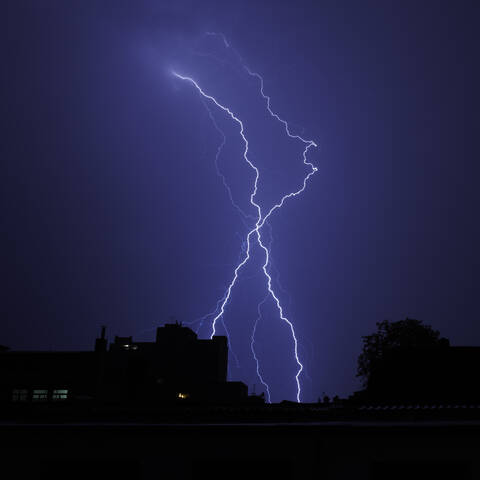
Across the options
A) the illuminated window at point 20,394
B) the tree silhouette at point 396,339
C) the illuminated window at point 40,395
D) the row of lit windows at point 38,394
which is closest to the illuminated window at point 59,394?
the row of lit windows at point 38,394

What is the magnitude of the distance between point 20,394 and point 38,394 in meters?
0.88

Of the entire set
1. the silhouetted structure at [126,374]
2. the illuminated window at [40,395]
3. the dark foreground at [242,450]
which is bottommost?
the dark foreground at [242,450]

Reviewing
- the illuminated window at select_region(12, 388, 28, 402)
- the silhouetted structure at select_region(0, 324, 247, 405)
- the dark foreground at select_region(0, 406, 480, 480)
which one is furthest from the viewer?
the illuminated window at select_region(12, 388, 28, 402)

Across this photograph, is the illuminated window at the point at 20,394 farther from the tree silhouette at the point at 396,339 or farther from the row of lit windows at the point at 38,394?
the tree silhouette at the point at 396,339

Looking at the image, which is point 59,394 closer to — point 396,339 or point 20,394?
point 20,394

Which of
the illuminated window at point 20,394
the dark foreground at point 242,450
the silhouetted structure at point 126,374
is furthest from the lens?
the illuminated window at point 20,394

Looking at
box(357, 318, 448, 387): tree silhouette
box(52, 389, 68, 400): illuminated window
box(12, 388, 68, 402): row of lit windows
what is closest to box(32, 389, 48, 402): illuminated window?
box(12, 388, 68, 402): row of lit windows

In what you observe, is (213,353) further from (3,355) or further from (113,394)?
(3,355)

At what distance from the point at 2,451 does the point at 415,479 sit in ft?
17.9

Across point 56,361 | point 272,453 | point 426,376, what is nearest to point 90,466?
point 272,453

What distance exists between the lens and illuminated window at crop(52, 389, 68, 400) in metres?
Result: 23.0

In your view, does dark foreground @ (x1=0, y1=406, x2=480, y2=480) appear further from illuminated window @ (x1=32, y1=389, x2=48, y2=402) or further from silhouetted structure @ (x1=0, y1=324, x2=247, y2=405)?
illuminated window @ (x1=32, y1=389, x2=48, y2=402)

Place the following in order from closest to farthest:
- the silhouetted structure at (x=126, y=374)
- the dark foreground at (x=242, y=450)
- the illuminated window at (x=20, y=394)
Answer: the dark foreground at (x=242, y=450)
the silhouetted structure at (x=126, y=374)
the illuminated window at (x=20, y=394)

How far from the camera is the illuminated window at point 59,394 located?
23.0 metres
